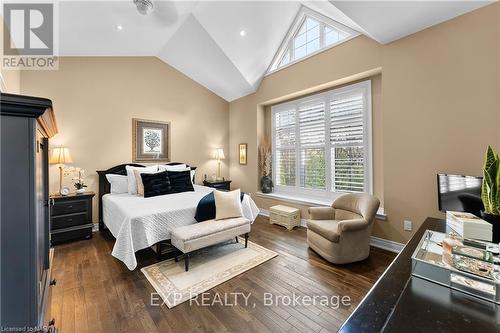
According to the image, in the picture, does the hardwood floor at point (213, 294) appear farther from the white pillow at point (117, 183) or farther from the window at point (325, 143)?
the window at point (325, 143)

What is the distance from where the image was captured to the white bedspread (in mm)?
2346

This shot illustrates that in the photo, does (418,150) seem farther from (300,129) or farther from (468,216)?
(300,129)

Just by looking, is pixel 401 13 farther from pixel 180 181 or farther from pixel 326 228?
pixel 180 181

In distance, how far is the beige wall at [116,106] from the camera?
3.62m

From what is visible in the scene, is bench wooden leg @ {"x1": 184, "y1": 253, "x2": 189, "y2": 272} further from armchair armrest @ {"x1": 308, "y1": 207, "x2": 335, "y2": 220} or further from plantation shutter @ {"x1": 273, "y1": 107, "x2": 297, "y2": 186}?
plantation shutter @ {"x1": 273, "y1": 107, "x2": 297, "y2": 186}

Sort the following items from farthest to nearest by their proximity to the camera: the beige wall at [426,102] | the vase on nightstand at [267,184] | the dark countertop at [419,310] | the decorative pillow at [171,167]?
the vase on nightstand at [267,184] → the decorative pillow at [171,167] → the beige wall at [426,102] → the dark countertop at [419,310]

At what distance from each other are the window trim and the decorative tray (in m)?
3.26

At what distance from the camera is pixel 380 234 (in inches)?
119

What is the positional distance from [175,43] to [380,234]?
4853 mm

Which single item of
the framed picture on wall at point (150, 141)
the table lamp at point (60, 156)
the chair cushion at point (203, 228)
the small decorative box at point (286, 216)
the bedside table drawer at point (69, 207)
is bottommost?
the small decorative box at point (286, 216)

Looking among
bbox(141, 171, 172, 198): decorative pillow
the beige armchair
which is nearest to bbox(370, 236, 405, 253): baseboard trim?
the beige armchair

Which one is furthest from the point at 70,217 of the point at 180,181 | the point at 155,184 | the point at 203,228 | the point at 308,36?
the point at 308,36

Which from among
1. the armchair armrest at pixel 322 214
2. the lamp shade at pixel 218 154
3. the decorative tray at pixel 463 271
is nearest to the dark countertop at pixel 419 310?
the decorative tray at pixel 463 271

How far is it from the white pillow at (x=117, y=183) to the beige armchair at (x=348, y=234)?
3.25 meters
